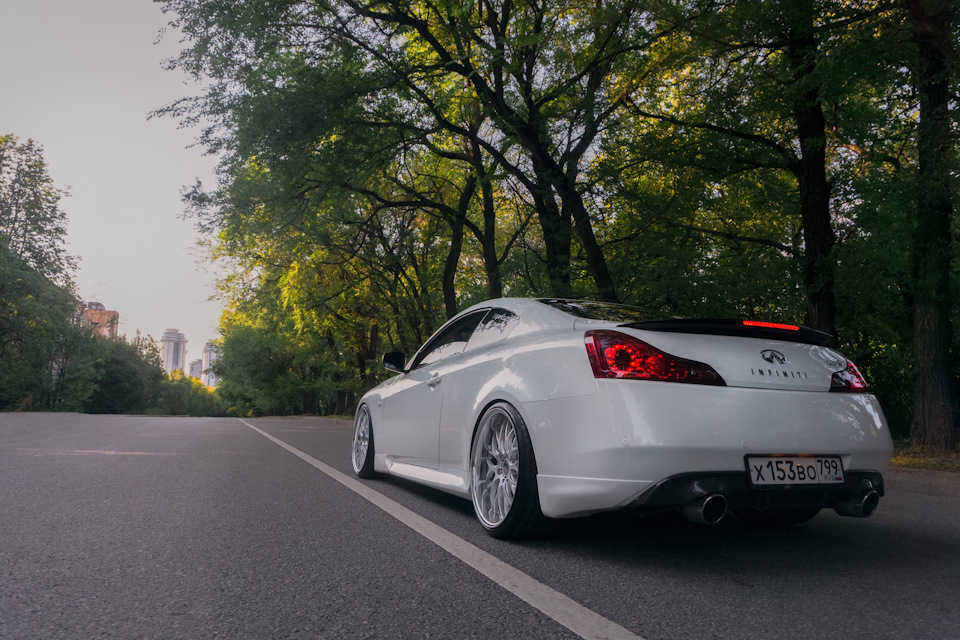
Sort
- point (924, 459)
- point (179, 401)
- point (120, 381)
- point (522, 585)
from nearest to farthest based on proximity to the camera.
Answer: point (522, 585), point (924, 459), point (120, 381), point (179, 401)

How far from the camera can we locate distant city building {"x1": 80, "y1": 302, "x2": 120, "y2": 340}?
152 feet

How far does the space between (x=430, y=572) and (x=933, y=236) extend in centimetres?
937

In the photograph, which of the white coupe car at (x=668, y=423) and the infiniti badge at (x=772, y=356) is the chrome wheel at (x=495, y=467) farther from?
the infiniti badge at (x=772, y=356)

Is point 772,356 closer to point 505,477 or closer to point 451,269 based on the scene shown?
point 505,477

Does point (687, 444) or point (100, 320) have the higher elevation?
point (100, 320)

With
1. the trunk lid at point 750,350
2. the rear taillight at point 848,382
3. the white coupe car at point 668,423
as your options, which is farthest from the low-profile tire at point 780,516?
the trunk lid at point 750,350

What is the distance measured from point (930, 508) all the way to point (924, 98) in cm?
660

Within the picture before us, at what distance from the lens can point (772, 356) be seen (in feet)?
12.2

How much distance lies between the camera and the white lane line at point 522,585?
2.55 meters

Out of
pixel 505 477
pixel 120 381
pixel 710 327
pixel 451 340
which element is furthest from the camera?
pixel 120 381

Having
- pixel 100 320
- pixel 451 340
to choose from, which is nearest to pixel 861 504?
pixel 451 340

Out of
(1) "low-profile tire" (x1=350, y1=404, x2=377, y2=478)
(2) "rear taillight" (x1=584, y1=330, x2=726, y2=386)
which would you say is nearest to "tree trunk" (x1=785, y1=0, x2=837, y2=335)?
(1) "low-profile tire" (x1=350, y1=404, x2=377, y2=478)

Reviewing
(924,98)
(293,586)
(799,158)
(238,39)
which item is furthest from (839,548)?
(238,39)

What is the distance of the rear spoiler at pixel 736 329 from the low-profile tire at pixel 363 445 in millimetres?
3789
